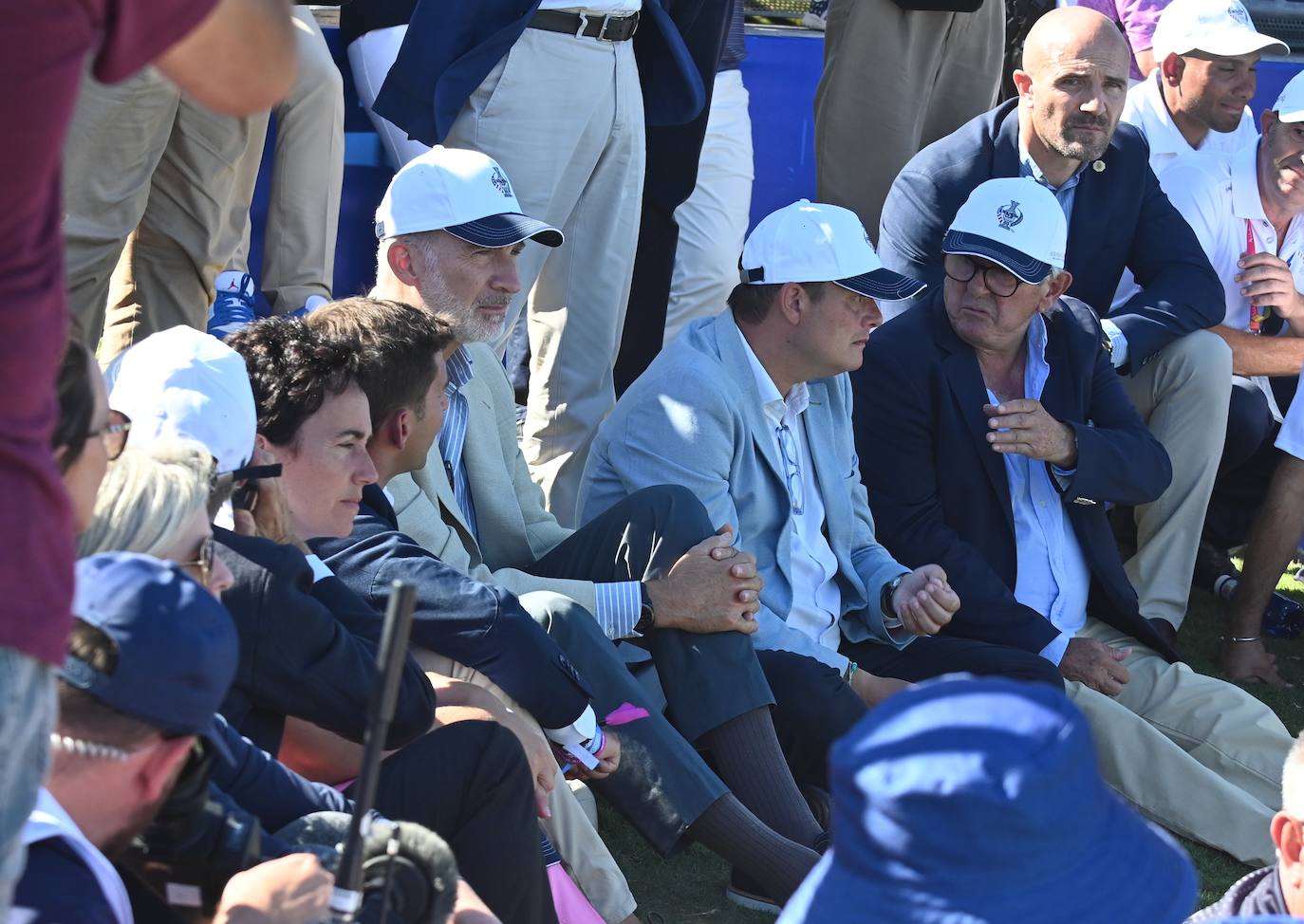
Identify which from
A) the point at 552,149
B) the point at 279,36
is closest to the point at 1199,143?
the point at 552,149

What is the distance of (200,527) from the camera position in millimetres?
2162

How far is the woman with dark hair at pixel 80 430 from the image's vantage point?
1.55 metres

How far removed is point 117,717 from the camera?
5.50ft

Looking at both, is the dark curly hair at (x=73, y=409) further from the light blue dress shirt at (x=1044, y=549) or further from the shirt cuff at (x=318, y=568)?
the light blue dress shirt at (x=1044, y=549)

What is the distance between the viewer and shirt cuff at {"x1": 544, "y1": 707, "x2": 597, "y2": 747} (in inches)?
120

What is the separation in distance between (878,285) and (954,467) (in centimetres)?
58

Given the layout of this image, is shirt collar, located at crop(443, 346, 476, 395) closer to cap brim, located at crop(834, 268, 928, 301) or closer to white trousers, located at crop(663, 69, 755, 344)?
cap brim, located at crop(834, 268, 928, 301)

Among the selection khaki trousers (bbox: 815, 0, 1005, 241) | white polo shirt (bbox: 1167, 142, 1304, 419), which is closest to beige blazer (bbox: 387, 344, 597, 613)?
khaki trousers (bbox: 815, 0, 1005, 241)

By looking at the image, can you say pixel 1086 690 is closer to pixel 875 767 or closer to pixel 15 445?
pixel 875 767

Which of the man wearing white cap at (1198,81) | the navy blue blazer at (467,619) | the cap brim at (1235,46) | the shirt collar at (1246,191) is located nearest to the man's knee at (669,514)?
the navy blue blazer at (467,619)

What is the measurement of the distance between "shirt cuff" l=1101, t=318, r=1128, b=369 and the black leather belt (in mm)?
1598

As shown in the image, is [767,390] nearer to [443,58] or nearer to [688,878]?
[688,878]

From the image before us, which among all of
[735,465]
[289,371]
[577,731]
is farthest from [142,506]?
[735,465]

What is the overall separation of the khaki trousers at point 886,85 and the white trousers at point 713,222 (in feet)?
1.08
